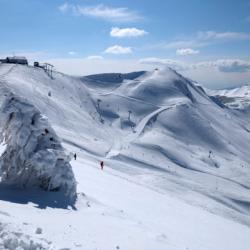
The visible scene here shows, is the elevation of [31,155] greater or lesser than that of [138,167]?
greater

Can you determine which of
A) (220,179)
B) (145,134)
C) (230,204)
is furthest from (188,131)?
(230,204)

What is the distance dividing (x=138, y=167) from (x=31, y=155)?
41.8 meters

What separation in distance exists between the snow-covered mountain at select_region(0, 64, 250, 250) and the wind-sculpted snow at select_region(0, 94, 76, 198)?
626 millimetres

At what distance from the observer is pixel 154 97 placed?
413ft

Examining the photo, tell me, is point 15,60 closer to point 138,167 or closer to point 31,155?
point 138,167

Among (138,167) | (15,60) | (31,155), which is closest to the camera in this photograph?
(31,155)

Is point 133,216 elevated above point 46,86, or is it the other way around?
point 46,86

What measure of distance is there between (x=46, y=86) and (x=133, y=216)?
8007cm

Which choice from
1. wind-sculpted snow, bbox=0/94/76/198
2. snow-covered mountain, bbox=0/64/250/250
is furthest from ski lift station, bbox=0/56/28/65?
wind-sculpted snow, bbox=0/94/76/198

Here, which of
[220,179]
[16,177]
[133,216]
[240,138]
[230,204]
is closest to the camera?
[16,177]

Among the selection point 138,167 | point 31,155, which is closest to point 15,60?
point 138,167

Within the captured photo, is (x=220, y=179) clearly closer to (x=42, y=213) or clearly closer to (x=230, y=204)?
(x=230, y=204)

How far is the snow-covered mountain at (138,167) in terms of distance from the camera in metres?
15.2

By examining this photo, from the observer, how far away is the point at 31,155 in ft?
58.4
